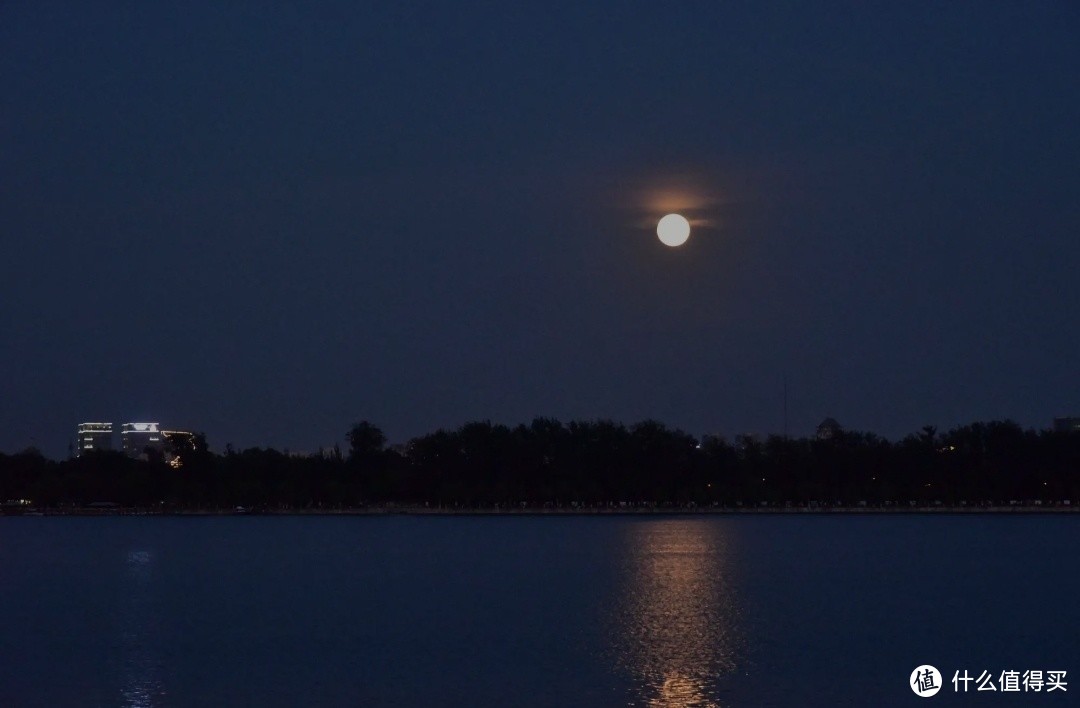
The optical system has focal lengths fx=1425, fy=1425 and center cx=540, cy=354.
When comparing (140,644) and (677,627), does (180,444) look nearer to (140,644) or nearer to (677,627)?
(140,644)

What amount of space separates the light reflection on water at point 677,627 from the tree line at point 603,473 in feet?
264

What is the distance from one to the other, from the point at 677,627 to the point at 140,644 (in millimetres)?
15818

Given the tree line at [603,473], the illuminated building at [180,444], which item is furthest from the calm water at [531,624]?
the illuminated building at [180,444]

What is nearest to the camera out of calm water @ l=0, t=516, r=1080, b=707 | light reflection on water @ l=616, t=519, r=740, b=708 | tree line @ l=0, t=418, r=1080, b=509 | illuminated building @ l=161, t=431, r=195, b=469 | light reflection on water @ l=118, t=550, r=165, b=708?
light reflection on water @ l=616, t=519, r=740, b=708

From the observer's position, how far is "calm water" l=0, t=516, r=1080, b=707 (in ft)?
105

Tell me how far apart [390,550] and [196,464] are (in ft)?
298

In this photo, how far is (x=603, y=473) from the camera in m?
164

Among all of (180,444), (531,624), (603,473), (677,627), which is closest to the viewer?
(677,627)

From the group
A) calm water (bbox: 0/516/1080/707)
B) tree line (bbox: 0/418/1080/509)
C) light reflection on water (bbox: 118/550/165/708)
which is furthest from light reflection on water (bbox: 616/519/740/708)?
tree line (bbox: 0/418/1080/509)

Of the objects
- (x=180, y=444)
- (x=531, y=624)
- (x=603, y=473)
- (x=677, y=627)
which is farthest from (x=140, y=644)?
(x=180, y=444)

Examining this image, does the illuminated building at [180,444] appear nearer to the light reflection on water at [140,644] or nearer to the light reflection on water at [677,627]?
the light reflection on water at [677,627]

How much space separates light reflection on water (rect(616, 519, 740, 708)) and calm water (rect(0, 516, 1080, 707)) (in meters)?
0.13

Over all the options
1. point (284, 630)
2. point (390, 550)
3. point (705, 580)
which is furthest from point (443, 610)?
point (390, 550)

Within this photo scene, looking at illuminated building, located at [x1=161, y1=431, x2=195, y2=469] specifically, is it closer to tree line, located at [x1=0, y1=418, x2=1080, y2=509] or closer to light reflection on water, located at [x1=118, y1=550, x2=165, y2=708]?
tree line, located at [x1=0, y1=418, x2=1080, y2=509]
